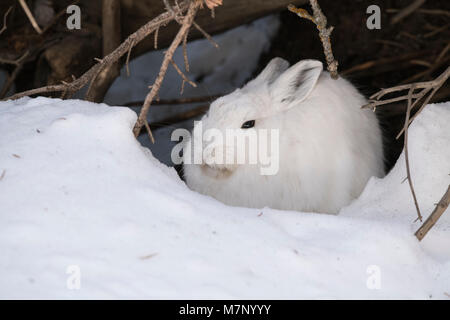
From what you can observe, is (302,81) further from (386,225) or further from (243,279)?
(243,279)

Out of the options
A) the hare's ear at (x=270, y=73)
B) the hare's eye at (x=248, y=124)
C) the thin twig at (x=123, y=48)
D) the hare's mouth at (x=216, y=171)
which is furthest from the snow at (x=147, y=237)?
the hare's ear at (x=270, y=73)

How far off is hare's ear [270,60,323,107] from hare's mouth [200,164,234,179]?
0.67 m

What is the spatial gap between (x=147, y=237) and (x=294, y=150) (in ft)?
5.77

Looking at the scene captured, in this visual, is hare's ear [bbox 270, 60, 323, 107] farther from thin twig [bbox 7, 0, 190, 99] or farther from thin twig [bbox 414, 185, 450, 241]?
thin twig [bbox 414, 185, 450, 241]

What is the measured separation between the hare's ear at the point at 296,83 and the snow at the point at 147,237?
1.23 metres

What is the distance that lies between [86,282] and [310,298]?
0.88 meters

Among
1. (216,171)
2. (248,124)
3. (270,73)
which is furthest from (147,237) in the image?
(270,73)

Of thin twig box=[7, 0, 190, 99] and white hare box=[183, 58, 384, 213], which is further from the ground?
thin twig box=[7, 0, 190, 99]

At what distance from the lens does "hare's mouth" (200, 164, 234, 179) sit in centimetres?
382


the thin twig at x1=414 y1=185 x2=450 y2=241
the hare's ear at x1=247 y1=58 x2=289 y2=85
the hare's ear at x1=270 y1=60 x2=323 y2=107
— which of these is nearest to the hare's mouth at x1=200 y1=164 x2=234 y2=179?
the hare's ear at x1=270 y1=60 x2=323 y2=107

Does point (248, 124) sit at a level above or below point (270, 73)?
below

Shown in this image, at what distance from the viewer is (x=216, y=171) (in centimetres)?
384

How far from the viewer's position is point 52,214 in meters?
2.46

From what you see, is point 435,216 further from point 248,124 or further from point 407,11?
point 407,11
